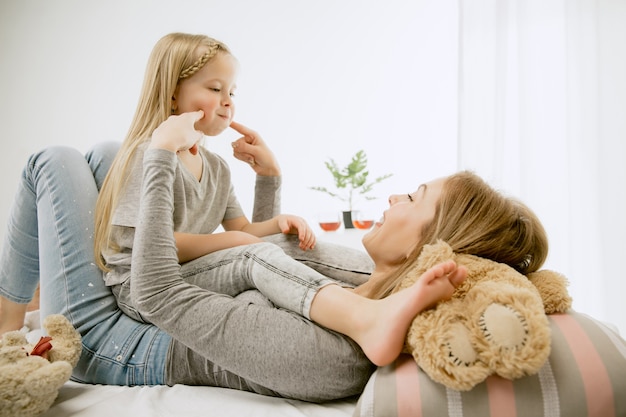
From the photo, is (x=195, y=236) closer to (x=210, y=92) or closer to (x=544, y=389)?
(x=210, y=92)

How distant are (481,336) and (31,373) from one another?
0.77 meters

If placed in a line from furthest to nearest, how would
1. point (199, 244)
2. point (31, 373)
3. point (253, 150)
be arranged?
point (253, 150) < point (199, 244) < point (31, 373)

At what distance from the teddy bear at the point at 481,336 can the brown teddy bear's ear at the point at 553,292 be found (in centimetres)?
19

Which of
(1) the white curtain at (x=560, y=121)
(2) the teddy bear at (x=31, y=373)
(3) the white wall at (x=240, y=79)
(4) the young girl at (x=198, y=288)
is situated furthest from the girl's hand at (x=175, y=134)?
(3) the white wall at (x=240, y=79)

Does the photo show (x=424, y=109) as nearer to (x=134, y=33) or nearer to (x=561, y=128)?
(x=561, y=128)

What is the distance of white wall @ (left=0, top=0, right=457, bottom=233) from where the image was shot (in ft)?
11.5

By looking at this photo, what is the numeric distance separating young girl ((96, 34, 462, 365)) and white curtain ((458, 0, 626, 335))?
5.65 feet

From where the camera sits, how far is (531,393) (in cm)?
70

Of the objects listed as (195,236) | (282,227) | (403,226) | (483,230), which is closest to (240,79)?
(282,227)

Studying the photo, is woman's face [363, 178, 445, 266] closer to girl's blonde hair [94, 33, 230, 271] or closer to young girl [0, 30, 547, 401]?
young girl [0, 30, 547, 401]

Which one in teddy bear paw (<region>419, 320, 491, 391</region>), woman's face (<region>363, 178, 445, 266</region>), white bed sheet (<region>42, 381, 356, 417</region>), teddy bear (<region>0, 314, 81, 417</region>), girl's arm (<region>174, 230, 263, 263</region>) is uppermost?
woman's face (<region>363, 178, 445, 266</region>)

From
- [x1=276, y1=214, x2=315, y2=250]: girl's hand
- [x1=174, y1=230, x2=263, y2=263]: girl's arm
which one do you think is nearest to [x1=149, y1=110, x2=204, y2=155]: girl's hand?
[x1=174, y1=230, x2=263, y2=263]: girl's arm

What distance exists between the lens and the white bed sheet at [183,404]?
2.86 ft

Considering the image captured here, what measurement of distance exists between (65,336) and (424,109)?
2.84 m
